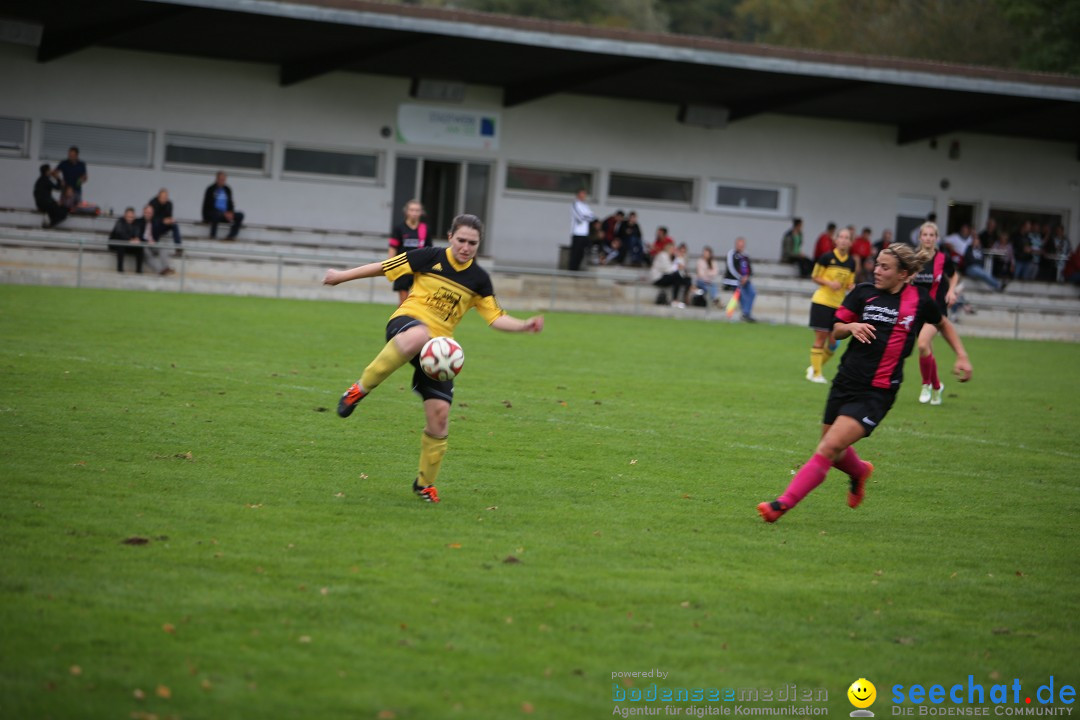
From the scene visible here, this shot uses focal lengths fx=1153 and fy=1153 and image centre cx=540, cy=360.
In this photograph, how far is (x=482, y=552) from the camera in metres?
6.46

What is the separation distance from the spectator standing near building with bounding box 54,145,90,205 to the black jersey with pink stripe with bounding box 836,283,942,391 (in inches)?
888

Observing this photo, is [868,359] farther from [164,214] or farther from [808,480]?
[164,214]

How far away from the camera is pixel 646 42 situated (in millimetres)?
27391

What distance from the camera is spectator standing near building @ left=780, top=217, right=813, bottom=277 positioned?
31.2 meters

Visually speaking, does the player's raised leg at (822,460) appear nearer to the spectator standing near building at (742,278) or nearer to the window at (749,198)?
the spectator standing near building at (742,278)

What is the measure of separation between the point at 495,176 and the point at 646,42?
242 inches

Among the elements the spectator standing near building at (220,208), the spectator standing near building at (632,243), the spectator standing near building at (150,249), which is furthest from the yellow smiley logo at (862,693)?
the spectator standing near building at (632,243)

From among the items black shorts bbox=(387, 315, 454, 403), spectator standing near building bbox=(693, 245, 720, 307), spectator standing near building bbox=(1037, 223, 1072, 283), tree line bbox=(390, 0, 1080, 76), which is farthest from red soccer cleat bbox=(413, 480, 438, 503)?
tree line bbox=(390, 0, 1080, 76)

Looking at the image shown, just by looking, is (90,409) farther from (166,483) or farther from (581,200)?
(581,200)

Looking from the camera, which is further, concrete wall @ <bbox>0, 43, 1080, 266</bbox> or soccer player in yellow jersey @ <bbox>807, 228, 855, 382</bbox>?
concrete wall @ <bbox>0, 43, 1080, 266</bbox>

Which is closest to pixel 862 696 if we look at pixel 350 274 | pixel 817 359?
pixel 350 274

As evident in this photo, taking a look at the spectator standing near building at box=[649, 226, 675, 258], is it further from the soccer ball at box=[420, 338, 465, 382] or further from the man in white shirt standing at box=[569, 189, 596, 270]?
the soccer ball at box=[420, 338, 465, 382]

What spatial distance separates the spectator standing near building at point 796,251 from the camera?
102 ft

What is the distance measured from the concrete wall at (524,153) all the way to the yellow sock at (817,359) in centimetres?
1649
